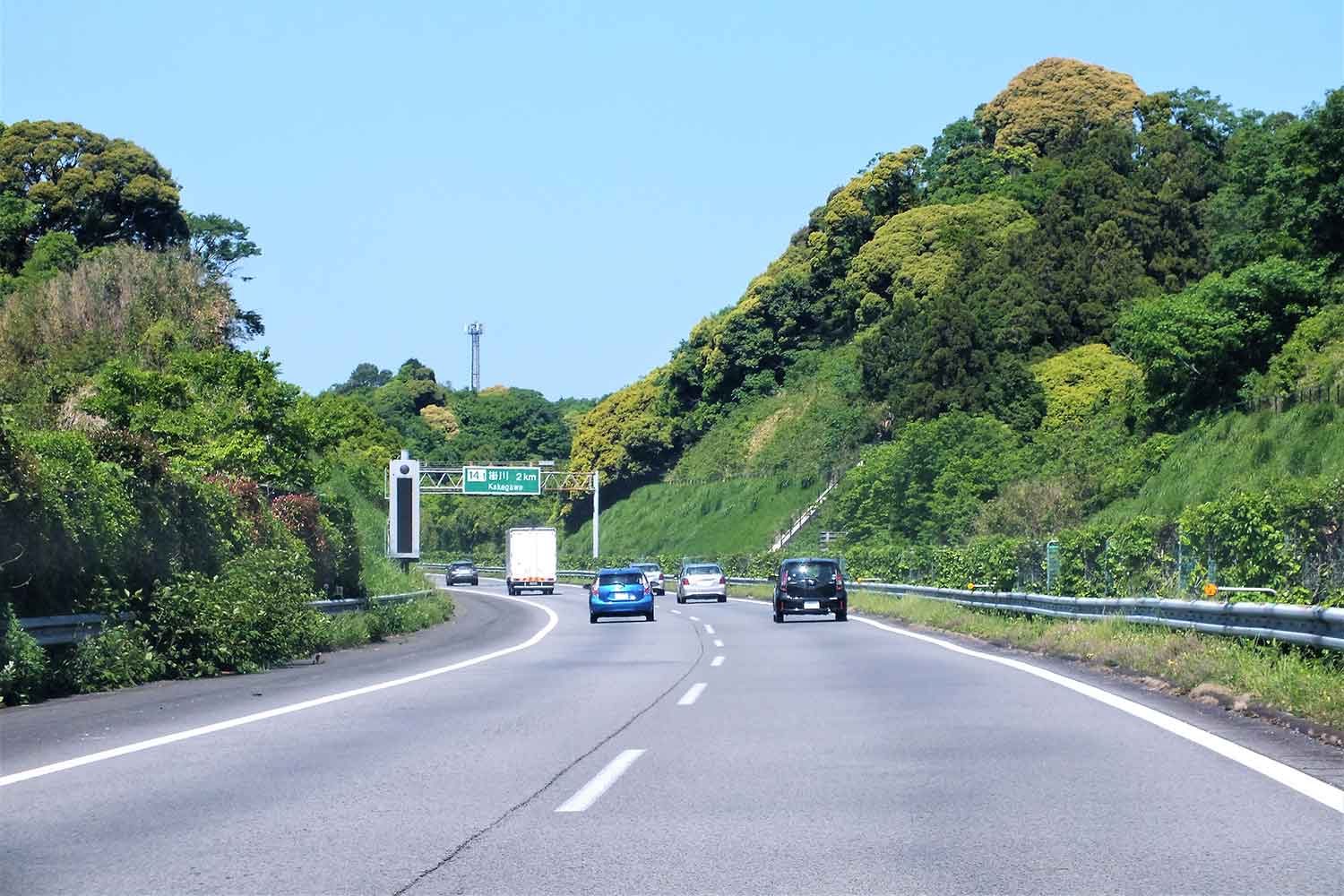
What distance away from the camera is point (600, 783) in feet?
31.3

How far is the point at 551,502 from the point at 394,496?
280 feet

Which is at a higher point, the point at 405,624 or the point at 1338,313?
the point at 1338,313

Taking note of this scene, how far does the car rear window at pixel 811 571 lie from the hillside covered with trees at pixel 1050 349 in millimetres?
3764

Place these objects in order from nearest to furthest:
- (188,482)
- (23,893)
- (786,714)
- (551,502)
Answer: (23,893) → (786,714) → (188,482) → (551,502)

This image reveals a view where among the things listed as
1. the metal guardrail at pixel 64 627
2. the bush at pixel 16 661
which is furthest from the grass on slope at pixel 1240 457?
the bush at pixel 16 661

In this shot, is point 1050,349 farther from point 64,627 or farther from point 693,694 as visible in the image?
point 64,627

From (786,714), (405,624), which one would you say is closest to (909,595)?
(405,624)

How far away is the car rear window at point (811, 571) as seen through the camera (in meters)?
37.0

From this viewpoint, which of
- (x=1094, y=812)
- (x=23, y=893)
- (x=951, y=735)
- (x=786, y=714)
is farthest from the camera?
(x=786, y=714)

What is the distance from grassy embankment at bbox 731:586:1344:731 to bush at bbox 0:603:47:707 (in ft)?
39.4

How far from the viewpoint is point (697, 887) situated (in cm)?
652

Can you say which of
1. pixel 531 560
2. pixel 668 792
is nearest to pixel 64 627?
pixel 668 792

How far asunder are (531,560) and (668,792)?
206 feet

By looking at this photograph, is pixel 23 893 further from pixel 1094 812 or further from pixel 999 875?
pixel 1094 812
